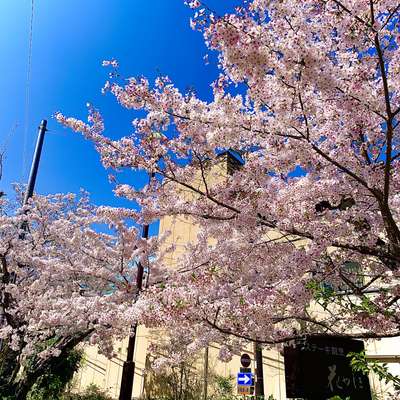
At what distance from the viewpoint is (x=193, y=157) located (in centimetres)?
555

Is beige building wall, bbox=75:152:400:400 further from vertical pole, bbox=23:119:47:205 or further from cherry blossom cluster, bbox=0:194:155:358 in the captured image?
vertical pole, bbox=23:119:47:205

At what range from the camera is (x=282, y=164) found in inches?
206

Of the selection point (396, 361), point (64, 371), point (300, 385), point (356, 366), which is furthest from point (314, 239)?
point (64, 371)

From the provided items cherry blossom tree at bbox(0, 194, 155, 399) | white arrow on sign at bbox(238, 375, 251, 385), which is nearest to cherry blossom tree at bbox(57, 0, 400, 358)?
cherry blossom tree at bbox(0, 194, 155, 399)

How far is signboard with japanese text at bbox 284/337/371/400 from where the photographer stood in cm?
294

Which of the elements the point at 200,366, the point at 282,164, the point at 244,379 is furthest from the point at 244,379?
the point at 282,164

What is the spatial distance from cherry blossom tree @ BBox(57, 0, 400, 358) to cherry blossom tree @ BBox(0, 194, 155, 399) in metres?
1.62

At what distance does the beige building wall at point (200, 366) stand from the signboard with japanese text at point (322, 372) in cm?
338

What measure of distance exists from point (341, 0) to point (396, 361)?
11.0 meters

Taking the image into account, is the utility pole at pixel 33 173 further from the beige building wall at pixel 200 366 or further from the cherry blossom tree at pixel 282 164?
the cherry blossom tree at pixel 282 164

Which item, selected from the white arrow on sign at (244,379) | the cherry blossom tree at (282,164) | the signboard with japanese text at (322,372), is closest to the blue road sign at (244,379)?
the white arrow on sign at (244,379)

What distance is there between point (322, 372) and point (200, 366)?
1258cm

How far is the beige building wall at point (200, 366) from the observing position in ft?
36.2

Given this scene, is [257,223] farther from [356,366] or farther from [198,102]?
[356,366]
